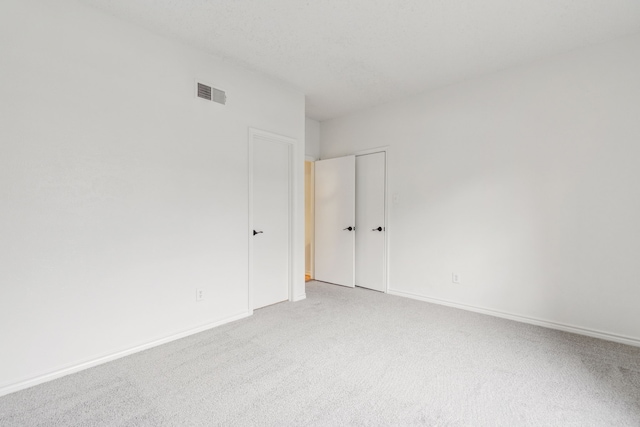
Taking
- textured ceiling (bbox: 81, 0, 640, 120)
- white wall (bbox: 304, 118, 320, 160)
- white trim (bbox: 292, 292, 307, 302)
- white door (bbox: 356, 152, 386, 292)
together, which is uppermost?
textured ceiling (bbox: 81, 0, 640, 120)

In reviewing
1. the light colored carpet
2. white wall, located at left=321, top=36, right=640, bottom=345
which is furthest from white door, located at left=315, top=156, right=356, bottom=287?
the light colored carpet

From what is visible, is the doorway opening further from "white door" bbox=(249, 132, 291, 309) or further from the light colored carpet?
the light colored carpet

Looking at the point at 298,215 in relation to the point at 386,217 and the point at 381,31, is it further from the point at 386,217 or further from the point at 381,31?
the point at 381,31

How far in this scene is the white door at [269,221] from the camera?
353cm

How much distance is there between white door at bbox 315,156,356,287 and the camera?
15.1 ft

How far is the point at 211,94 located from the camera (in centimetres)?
299

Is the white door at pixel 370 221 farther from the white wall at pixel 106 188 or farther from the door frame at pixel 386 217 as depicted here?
the white wall at pixel 106 188

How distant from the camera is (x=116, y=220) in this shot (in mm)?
2389

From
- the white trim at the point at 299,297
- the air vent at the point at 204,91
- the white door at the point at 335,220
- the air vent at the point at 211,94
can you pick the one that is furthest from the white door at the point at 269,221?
the white door at the point at 335,220

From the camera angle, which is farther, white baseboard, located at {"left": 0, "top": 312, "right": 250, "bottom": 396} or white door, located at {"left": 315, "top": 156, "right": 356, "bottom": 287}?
white door, located at {"left": 315, "top": 156, "right": 356, "bottom": 287}

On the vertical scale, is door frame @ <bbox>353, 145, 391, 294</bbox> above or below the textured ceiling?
below

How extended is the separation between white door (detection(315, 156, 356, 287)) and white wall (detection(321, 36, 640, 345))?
0.64 meters

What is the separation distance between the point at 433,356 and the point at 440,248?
65.4 inches

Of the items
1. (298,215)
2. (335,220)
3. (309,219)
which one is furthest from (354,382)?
(309,219)
